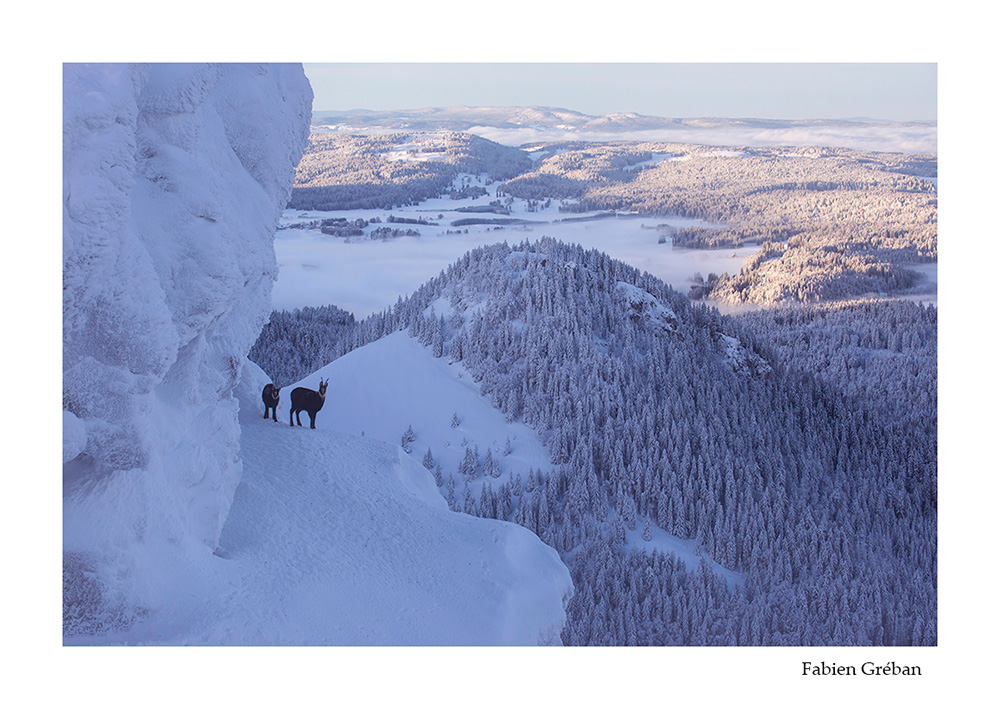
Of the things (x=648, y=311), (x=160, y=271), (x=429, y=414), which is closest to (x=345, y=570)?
(x=160, y=271)

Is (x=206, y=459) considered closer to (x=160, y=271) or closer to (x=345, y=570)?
(x=345, y=570)

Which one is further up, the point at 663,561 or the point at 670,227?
the point at 670,227

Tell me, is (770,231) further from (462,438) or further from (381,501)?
(381,501)

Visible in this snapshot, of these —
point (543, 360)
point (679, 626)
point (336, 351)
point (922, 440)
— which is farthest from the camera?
point (336, 351)

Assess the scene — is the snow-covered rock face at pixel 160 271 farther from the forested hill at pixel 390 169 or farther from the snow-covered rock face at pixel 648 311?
the forested hill at pixel 390 169

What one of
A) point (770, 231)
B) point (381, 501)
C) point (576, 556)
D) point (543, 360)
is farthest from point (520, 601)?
point (770, 231)

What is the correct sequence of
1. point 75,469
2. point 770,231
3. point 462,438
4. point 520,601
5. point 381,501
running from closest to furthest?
point 75,469 → point 520,601 → point 381,501 → point 462,438 → point 770,231

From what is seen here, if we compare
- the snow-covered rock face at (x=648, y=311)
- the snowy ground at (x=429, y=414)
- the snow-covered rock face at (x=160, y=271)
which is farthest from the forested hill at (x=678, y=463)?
the snow-covered rock face at (x=160, y=271)
